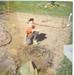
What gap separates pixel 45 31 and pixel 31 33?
100mm

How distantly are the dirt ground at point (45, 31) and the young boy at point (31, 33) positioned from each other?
0.03m

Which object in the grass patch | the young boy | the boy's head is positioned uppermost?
the boy's head

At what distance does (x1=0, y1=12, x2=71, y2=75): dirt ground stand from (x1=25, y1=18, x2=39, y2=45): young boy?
3 cm

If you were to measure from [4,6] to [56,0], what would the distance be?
0.37m

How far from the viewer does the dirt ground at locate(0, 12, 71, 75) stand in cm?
122

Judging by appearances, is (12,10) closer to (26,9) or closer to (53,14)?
(26,9)

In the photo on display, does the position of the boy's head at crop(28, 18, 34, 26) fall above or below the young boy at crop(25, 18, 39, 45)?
above

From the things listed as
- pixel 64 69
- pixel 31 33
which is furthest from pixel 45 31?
pixel 64 69

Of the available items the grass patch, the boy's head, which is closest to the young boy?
the boy's head

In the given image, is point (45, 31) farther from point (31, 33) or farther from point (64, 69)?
point (64, 69)

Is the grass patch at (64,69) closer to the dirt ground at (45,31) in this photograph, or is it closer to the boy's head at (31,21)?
the dirt ground at (45,31)

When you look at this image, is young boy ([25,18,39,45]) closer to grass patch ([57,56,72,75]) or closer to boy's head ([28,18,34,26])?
boy's head ([28,18,34,26])

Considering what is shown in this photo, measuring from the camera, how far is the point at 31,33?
1231 mm

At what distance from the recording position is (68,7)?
124 centimetres
